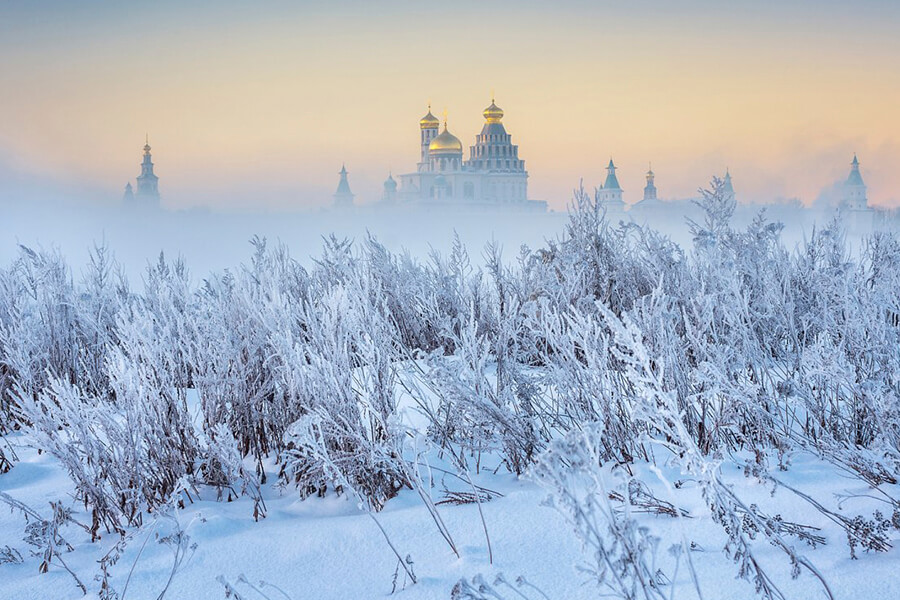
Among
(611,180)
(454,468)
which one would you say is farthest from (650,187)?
(454,468)

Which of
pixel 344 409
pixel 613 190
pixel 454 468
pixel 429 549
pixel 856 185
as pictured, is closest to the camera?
pixel 429 549

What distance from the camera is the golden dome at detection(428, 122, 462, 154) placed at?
75.9 m

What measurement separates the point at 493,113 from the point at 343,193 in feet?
68.7

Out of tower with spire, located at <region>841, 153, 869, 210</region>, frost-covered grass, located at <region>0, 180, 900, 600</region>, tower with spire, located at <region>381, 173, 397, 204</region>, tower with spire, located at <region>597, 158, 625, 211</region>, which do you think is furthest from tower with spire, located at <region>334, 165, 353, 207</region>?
frost-covered grass, located at <region>0, 180, 900, 600</region>

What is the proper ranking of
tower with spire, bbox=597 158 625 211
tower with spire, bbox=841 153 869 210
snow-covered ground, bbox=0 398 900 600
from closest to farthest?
snow-covered ground, bbox=0 398 900 600 < tower with spire, bbox=841 153 869 210 < tower with spire, bbox=597 158 625 211

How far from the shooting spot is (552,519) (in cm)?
217

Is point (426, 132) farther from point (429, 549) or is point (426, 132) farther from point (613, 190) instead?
point (429, 549)

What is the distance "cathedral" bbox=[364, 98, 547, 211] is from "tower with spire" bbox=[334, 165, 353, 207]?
9.79m

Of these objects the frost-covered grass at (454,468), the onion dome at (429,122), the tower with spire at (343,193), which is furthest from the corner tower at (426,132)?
the frost-covered grass at (454,468)

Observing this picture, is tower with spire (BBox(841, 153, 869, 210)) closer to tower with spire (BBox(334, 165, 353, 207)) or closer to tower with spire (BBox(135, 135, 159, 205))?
tower with spire (BBox(334, 165, 353, 207))

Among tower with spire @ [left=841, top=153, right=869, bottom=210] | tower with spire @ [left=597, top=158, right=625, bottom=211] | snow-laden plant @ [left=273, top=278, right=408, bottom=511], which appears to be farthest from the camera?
tower with spire @ [left=597, top=158, right=625, bottom=211]

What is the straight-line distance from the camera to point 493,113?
7619 centimetres

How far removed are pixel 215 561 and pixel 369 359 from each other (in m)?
0.75

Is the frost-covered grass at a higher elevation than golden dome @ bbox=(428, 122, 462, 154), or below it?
below
